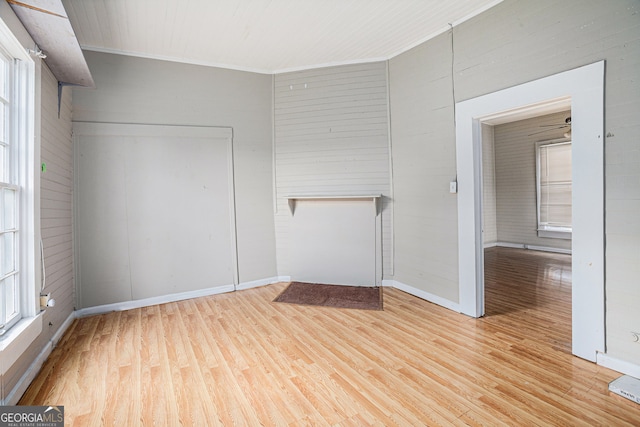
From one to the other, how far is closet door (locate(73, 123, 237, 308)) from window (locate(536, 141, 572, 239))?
6.60 metres

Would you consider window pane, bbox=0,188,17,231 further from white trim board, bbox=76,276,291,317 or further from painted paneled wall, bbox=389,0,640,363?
painted paneled wall, bbox=389,0,640,363

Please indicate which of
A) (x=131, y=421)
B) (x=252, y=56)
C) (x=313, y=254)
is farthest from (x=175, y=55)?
(x=131, y=421)

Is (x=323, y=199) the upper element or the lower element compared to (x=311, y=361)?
upper

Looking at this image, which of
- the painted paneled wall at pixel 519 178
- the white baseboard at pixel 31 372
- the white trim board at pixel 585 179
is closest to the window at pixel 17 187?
the white baseboard at pixel 31 372

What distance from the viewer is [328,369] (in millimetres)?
2297

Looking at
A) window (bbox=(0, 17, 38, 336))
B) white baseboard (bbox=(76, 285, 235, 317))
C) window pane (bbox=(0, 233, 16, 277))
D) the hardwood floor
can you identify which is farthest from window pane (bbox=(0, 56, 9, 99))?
white baseboard (bbox=(76, 285, 235, 317))

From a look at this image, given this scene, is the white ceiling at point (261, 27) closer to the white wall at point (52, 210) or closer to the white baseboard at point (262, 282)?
the white wall at point (52, 210)

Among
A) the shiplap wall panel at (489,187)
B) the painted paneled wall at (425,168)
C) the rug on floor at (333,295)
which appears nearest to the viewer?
the painted paneled wall at (425,168)

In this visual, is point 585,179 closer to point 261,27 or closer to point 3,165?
point 261,27

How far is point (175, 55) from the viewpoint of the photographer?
150 inches

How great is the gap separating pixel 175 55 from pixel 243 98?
3.07 feet

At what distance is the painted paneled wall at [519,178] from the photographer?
6.66 m

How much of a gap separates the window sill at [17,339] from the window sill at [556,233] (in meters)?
8.18

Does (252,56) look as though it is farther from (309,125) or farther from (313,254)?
(313,254)
